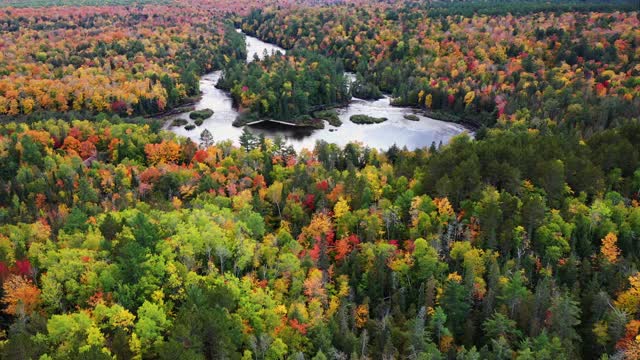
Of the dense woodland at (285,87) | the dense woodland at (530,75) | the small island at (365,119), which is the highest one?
the dense woodland at (530,75)

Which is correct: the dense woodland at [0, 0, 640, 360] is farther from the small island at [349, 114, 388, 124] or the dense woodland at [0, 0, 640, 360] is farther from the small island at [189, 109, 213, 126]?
the small island at [349, 114, 388, 124]

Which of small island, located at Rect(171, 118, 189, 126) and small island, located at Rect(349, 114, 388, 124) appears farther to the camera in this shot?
small island, located at Rect(349, 114, 388, 124)

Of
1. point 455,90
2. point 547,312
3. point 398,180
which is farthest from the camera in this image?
point 455,90

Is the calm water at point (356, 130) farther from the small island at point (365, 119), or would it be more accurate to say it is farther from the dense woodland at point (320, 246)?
the dense woodland at point (320, 246)

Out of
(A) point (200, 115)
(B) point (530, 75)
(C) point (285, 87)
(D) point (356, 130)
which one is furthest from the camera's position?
(C) point (285, 87)

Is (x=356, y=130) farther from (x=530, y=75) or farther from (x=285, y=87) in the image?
(x=530, y=75)

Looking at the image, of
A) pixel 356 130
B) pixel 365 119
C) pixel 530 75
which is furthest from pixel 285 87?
pixel 530 75

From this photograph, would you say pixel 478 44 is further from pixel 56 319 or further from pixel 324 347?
pixel 56 319

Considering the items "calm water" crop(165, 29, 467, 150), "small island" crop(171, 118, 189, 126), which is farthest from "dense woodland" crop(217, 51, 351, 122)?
"small island" crop(171, 118, 189, 126)

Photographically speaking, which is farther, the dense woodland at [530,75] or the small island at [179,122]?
the small island at [179,122]

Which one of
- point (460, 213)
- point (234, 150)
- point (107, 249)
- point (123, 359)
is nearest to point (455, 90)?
point (234, 150)

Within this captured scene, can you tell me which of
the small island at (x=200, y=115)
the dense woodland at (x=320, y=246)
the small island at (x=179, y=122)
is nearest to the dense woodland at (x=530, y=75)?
the dense woodland at (x=320, y=246)
